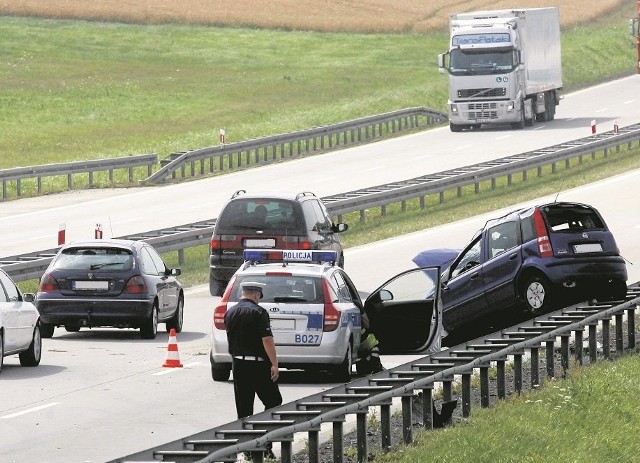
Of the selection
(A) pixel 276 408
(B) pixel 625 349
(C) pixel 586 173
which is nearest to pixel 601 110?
(C) pixel 586 173

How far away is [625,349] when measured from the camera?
21.7 metres

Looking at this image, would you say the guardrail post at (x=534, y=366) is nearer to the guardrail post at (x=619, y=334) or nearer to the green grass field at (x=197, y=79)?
the guardrail post at (x=619, y=334)

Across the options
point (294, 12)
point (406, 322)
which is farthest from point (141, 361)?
point (294, 12)

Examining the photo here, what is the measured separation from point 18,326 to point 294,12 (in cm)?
7951

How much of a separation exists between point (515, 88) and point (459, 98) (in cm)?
188

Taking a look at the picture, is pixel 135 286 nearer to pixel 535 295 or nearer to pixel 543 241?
pixel 535 295

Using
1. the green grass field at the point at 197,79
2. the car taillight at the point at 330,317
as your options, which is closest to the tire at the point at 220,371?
the car taillight at the point at 330,317

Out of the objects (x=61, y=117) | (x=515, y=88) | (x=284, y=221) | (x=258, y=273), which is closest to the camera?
(x=258, y=273)

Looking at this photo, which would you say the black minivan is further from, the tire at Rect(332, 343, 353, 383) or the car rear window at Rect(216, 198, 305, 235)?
the tire at Rect(332, 343, 353, 383)

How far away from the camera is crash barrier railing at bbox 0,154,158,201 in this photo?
4675cm

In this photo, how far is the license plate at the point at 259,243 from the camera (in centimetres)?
2783

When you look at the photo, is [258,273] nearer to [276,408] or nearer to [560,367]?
[560,367]

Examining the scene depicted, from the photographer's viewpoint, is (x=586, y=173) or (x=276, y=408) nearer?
(x=276, y=408)

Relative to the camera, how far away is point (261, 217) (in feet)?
92.1
